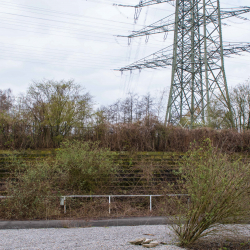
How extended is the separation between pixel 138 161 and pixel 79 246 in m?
8.75

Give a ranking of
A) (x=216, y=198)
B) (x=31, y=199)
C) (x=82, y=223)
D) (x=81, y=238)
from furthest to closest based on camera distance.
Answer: (x=31, y=199), (x=82, y=223), (x=81, y=238), (x=216, y=198)

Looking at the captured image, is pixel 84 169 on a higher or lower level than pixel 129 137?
lower

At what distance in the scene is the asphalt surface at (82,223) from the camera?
8.47 metres

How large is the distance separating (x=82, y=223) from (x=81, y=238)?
2023mm

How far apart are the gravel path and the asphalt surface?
42cm

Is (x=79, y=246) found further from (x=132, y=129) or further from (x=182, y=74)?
(x=182, y=74)

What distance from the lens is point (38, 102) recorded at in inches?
682

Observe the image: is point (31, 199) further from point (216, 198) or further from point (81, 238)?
point (216, 198)

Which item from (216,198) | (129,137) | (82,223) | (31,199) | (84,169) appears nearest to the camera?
(216,198)

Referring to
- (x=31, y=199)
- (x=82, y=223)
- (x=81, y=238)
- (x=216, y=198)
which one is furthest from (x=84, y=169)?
(x=216, y=198)

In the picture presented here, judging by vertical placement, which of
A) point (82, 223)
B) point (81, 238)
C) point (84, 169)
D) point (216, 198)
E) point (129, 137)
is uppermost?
point (129, 137)

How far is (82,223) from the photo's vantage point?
29.1ft

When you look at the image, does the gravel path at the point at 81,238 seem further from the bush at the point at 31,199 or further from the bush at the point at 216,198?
the bush at the point at 31,199

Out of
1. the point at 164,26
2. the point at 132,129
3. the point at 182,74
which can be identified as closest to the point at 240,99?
the point at 182,74
